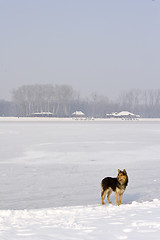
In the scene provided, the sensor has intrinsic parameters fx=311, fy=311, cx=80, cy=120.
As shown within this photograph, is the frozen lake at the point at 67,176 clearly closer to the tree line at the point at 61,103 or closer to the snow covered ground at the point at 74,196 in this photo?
the snow covered ground at the point at 74,196

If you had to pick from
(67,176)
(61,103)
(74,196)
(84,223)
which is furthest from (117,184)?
(61,103)

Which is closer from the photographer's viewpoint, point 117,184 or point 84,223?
point 84,223

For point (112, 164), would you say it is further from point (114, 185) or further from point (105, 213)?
point (105, 213)

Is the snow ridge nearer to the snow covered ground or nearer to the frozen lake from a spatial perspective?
the snow covered ground

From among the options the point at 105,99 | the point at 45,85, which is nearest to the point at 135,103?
the point at 105,99

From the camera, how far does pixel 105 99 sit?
180375 millimetres

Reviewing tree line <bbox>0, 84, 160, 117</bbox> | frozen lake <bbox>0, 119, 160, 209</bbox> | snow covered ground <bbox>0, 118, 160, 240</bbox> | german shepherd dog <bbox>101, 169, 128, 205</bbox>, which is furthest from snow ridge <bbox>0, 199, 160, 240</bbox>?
tree line <bbox>0, 84, 160, 117</bbox>

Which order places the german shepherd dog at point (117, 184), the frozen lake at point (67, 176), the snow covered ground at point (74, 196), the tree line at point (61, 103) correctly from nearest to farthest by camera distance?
the snow covered ground at point (74, 196) → the german shepherd dog at point (117, 184) → the frozen lake at point (67, 176) → the tree line at point (61, 103)

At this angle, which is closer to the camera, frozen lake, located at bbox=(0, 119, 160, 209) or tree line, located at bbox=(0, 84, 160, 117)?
frozen lake, located at bbox=(0, 119, 160, 209)

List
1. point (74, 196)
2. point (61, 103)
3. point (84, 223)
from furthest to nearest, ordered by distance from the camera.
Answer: point (61, 103) < point (74, 196) < point (84, 223)

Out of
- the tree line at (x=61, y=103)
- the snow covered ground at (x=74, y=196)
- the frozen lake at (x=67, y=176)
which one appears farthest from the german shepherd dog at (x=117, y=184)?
the tree line at (x=61, y=103)

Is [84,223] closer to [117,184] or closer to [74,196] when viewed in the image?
[117,184]

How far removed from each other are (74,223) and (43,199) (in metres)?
3.65

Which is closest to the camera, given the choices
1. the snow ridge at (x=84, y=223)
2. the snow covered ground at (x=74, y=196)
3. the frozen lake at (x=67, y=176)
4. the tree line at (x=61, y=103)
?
the snow ridge at (x=84, y=223)
